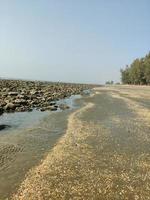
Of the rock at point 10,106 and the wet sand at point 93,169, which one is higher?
the rock at point 10,106

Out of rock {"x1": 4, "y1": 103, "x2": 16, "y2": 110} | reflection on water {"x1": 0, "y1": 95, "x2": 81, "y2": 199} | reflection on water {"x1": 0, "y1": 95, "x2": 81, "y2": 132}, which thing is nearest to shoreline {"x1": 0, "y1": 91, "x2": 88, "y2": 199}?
reflection on water {"x1": 0, "y1": 95, "x2": 81, "y2": 199}

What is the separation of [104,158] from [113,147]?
2792 mm

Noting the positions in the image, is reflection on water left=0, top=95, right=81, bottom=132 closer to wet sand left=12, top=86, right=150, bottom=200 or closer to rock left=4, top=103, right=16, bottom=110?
rock left=4, top=103, right=16, bottom=110

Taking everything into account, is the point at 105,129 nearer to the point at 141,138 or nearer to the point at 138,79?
the point at 141,138

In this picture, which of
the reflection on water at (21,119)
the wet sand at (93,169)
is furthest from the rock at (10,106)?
the wet sand at (93,169)

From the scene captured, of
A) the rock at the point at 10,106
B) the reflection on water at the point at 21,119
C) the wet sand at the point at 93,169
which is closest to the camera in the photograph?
the wet sand at the point at 93,169

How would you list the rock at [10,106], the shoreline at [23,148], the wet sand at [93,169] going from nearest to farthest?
1. the wet sand at [93,169]
2. the shoreline at [23,148]
3. the rock at [10,106]

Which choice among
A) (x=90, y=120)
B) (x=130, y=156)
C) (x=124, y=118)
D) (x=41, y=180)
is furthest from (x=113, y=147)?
(x=124, y=118)

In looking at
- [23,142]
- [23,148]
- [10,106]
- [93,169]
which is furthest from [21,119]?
[93,169]

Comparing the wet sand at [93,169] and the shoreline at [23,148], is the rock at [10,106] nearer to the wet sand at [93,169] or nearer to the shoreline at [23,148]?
the shoreline at [23,148]

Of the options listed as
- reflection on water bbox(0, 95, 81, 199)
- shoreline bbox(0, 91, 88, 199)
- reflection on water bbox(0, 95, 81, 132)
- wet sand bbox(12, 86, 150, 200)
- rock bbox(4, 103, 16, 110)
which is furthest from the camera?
rock bbox(4, 103, 16, 110)

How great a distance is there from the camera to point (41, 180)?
14.3m

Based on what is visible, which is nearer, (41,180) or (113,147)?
(41,180)

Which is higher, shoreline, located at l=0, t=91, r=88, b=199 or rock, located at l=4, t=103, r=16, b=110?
rock, located at l=4, t=103, r=16, b=110
